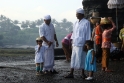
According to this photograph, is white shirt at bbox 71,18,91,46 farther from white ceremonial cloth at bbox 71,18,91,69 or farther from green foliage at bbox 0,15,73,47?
green foliage at bbox 0,15,73,47

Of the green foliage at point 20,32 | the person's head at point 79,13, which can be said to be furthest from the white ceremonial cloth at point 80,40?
the green foliage at point 20,32

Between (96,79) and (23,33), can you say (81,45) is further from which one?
(23,33)

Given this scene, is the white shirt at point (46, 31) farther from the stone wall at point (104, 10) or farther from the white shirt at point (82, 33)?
the stone wall at point (104, 10)

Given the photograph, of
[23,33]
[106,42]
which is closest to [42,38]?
[106,42]

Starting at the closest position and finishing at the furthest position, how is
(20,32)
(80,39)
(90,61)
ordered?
1. (90,61)
2. (80,39)
3. (20,32)

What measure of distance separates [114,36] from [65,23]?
11981 cm

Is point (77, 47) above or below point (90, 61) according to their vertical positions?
above

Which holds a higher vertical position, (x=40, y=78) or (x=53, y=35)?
(x=53, y=35)

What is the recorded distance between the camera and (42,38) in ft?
28.9

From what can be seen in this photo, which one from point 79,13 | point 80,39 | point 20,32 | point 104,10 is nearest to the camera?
point 80,39

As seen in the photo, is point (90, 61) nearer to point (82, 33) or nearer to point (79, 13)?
point (82, 33)

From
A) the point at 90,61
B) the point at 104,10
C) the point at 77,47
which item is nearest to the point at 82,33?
the point at 77,47

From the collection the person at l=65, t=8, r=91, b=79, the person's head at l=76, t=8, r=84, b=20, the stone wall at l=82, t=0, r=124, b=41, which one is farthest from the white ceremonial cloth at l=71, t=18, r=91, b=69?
the stone wall at l=82, t=0, r=124, b=41

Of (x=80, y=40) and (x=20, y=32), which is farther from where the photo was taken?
(x=20, y=32)
